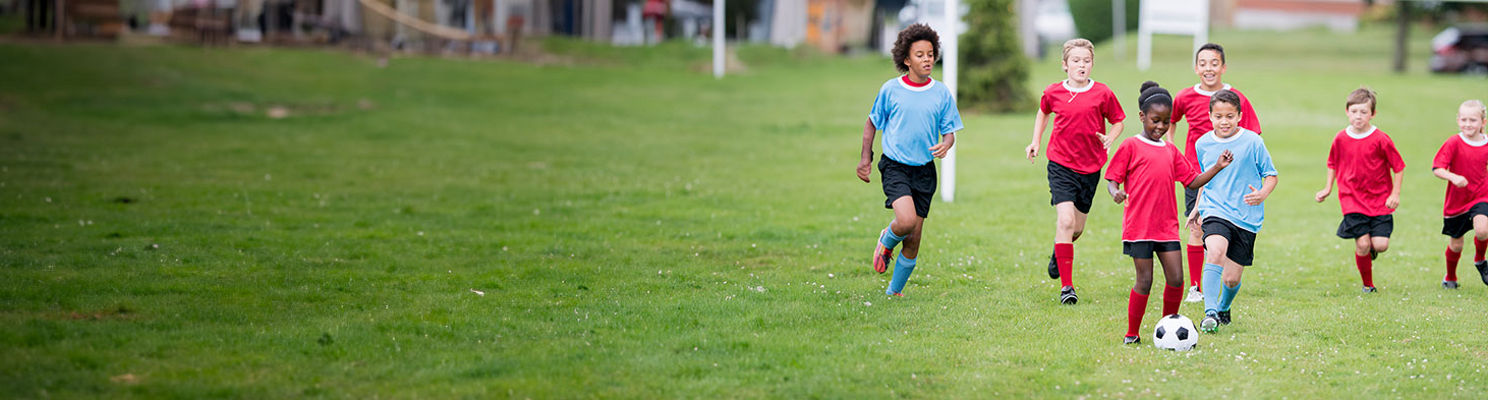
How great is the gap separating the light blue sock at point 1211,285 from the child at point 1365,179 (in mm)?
1632

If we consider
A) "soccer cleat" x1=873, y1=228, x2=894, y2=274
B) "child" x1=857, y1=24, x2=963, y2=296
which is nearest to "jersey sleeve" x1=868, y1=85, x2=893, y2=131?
"child" x1=857, y1=24, x2=963, y2=296

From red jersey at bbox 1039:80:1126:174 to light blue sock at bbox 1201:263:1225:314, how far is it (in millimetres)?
1291

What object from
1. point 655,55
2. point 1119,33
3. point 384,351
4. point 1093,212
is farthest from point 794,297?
point 1119,33

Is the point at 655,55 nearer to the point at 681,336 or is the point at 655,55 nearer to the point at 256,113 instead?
the point at 256,113

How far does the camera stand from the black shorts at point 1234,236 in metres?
8.20

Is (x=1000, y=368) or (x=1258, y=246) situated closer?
(x=1000, y=368)

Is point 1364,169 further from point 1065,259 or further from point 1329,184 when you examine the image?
point 1065,259

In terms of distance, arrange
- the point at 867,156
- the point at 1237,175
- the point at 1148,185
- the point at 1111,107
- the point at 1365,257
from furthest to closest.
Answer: the point at 1365,257 < the point at 1111,107 < the point at 867,156 < the point at 1237,175 < the point at 1148,185

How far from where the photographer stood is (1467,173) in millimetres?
9789

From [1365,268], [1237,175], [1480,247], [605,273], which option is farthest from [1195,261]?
[605,273]

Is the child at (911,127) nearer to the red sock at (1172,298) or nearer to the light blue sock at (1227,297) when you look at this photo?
the red sock at (1172,298)

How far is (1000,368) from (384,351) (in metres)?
3.38

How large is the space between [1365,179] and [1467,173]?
0.78 m

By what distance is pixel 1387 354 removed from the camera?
780 centimetres
